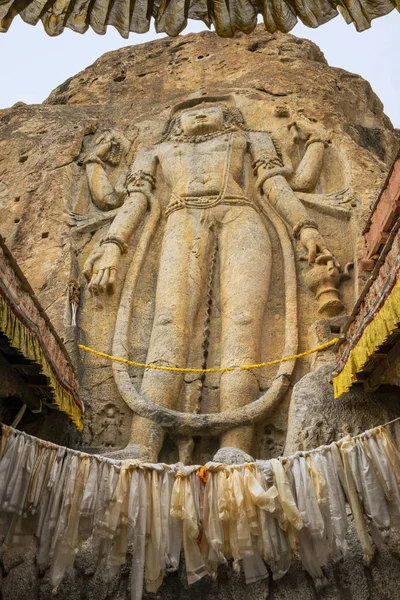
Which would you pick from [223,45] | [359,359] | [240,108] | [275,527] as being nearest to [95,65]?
[223,45]

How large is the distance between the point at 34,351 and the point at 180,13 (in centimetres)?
319

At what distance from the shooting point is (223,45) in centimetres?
1369

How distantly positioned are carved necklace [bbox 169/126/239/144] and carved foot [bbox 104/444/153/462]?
16.9 ft

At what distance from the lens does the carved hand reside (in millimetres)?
8297

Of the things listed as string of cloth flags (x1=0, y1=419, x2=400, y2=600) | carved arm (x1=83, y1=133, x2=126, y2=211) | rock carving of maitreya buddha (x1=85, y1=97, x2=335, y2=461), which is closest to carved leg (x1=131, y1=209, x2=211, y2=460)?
rock carving of maitreya buddha (x1=85, y1=97, x2=335, y2=461)

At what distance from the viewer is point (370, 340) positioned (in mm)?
5281

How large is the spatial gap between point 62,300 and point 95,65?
780 cm

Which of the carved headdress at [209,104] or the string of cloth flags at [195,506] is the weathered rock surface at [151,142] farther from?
the string of cloth flags at [195,506]

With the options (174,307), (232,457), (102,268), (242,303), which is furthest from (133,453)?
(102,268)

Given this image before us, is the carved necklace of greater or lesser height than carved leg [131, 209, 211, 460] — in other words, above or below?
above

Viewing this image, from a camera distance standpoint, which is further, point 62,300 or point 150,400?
point 62,300

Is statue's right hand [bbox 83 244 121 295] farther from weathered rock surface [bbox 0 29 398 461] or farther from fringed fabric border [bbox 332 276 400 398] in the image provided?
fringed fabric border [bbox 332 276 400 398]

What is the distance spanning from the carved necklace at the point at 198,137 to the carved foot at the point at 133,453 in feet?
16.9

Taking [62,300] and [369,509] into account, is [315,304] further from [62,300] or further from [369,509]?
[369,509]
